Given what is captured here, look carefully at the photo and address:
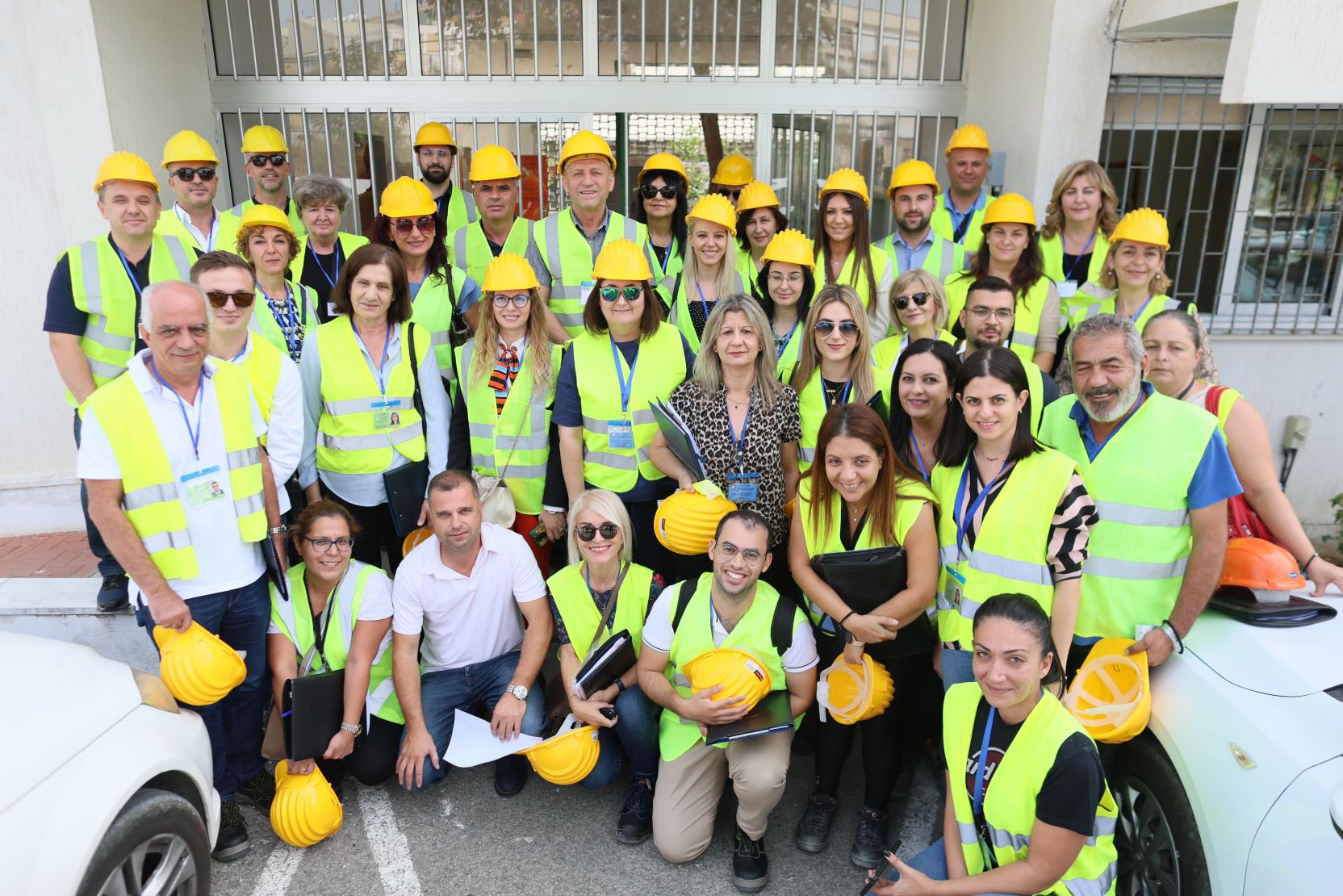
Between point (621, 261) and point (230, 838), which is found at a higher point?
point (621, 261)

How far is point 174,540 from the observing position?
323cm

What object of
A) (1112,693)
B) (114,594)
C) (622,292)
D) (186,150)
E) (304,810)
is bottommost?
(304,810)

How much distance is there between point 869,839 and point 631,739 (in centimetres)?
101

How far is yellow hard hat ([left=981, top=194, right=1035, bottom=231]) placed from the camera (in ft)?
15.4

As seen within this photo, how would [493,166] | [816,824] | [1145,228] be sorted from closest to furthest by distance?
1. [816,824]
2. [1145,228]
3. [493,166]

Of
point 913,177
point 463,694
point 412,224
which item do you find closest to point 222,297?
point 412,224

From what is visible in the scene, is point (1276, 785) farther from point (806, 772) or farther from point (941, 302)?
point (941, 302)

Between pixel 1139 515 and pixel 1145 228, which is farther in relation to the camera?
pixel 1145 228

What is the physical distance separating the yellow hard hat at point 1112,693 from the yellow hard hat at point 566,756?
1.77m

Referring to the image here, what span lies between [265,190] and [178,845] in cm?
404

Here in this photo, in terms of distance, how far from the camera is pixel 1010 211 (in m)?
4.72

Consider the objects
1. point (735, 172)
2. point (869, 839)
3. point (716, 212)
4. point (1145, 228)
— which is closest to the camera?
point (869, 839)

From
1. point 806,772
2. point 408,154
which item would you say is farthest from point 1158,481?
point 408,154

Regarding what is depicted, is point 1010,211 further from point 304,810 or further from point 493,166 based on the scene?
point 304,810
